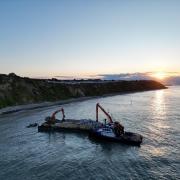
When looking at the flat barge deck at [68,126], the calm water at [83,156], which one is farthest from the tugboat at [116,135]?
the flat barge deck at [68,126]

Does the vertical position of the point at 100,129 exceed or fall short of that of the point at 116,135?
it exceeds it

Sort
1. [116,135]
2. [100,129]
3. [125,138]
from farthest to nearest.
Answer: [100,129]
[116,135]
[125,138]

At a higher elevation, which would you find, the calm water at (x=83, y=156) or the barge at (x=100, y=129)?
the barge at (x=100, y=129)

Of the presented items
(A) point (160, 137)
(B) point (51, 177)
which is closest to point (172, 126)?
(A) point (160, 137)

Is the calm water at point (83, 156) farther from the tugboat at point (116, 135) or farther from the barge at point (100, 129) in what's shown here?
the barge at point (100, 129)

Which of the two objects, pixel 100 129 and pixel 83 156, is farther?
pixel 100 129

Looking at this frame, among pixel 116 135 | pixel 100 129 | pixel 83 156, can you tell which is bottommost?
pixel 83 156

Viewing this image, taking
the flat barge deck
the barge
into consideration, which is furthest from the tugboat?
the flat barge deck

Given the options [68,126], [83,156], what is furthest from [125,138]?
[68,126]

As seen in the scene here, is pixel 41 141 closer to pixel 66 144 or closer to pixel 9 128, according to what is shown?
pixel 66 144

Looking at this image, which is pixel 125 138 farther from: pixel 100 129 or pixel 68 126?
pixel 68 126

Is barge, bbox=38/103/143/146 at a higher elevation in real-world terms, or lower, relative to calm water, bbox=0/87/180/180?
higher

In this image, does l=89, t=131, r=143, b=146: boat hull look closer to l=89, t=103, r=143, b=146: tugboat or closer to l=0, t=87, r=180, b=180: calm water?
l=89, t=103, r=143, b=146: tugboat
